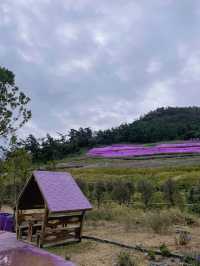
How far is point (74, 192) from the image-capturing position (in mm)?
8695

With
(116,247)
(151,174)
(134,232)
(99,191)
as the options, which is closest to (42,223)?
(116,247)

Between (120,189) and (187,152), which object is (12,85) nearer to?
(120,189)

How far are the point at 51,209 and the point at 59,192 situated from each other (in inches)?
29.3

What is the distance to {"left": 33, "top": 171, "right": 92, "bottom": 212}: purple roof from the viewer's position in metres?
7.84

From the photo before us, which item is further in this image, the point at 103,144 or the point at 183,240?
the point at 103,144

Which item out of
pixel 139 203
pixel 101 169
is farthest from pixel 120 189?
pixel 101 169

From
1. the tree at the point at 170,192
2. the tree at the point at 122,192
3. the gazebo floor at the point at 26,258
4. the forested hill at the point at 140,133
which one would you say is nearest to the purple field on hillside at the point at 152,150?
the forested hill at the point at 140,133

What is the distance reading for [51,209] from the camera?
757 cm

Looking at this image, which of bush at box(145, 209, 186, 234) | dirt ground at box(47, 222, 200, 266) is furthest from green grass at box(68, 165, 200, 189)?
dirt ground at box(47, 222, 200, 266)

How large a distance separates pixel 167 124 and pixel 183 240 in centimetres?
3991

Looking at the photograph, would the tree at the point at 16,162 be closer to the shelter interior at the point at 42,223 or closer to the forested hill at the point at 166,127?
the shelter interior at the point at 42,223

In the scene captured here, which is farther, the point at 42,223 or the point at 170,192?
the point at 170,192

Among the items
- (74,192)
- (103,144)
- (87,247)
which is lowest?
(87,247)

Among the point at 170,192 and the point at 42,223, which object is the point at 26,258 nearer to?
the point at 42,223
